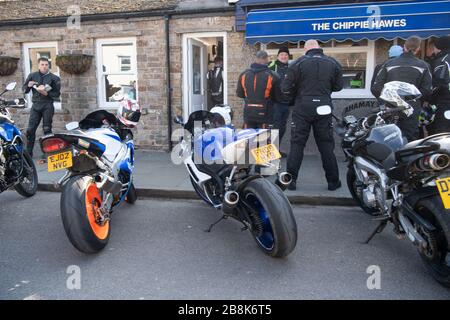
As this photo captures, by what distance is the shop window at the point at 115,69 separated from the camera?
927cm

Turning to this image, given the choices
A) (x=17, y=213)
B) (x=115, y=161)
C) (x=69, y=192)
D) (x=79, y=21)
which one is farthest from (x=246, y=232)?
(x=79, y=21)

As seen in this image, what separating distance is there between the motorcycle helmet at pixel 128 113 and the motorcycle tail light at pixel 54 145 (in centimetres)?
116

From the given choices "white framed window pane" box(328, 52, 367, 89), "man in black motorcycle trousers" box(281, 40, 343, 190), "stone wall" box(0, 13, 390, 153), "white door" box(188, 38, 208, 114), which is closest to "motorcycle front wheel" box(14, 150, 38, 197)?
"man in black motorcycle trousers" box(281, 40, 343, 190)

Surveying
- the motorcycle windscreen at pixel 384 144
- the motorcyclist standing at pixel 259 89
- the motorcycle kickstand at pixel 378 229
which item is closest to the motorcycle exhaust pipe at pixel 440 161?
the motorcycle windscreen at pixel 384 144

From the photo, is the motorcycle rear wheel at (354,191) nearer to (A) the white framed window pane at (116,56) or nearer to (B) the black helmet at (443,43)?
(B) the black helmet at (443,43)

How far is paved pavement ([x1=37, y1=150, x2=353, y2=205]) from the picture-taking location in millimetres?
5195

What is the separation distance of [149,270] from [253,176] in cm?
119

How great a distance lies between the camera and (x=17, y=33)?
976 cm

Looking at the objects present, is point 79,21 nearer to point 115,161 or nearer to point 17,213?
point 17,213

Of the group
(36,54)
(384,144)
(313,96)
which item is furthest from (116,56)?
(384,144)

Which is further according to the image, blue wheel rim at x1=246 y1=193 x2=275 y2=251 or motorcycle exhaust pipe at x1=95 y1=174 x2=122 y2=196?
motorcycle exhaust pipe at x1=95 y1=174 x2=122 y2=196

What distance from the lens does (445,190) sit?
8.81 feet

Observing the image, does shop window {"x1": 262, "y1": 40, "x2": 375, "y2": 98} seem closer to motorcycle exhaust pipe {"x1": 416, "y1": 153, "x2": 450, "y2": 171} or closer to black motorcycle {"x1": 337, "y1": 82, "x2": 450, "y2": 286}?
black motorcycle {"x1": 337, "y1": 82, "x2": 450, "y2": 286}

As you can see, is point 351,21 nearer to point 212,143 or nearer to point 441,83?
point 441,83
